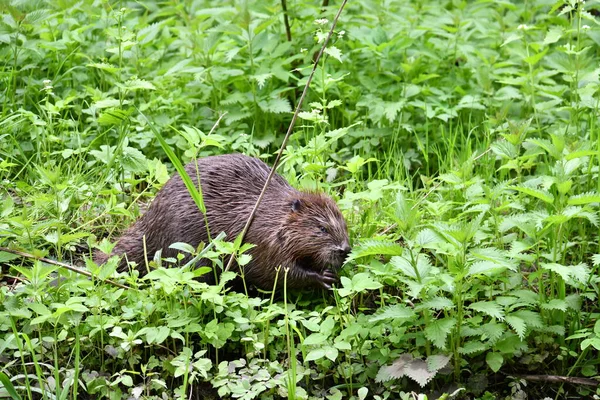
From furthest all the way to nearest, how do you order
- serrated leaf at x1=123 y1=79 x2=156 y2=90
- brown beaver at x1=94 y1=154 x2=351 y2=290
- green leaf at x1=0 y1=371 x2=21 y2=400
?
serrated leaf at x1=123 y1=79 x2=156 y2=90
brown beaver at x1=94 y1=154 x2=351 y2=290
green leaf at x1=0 y1=371 x2=21 y2=400

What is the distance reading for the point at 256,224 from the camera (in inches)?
151

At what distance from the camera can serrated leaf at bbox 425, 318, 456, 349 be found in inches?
122

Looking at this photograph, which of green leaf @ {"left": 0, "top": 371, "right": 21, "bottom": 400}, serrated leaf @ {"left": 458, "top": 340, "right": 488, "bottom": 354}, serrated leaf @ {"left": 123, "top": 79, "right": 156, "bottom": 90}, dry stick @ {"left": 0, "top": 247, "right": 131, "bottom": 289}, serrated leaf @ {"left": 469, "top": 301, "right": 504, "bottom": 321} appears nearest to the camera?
green leaf @ {"left": 0, "top": 371, "right": 21, "bottom": 400}

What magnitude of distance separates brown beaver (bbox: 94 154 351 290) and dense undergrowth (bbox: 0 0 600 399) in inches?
4.9

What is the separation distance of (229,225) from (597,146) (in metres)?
1.65

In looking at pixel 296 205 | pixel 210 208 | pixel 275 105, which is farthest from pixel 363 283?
pixel 275 105

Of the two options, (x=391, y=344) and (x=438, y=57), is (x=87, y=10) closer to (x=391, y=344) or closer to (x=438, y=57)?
(x=438, y=57)

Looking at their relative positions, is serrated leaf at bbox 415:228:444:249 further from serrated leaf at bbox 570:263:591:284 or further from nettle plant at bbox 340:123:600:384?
serrated leaf at bbox 570:263:591:284

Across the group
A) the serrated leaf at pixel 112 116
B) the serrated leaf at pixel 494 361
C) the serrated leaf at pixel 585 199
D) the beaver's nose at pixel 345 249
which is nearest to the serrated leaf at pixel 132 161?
the serrated leaf at pixel 112 116

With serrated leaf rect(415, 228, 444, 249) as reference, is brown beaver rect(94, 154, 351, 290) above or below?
below

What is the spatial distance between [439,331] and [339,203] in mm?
1061

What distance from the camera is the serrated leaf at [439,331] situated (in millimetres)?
3092

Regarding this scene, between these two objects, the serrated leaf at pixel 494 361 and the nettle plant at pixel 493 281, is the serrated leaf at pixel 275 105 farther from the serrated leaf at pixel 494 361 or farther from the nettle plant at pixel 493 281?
the serrated leaf at pixel 494 361

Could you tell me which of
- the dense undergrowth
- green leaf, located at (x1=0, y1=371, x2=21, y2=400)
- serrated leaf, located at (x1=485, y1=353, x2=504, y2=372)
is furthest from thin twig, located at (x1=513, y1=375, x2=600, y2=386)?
green leaf, located at (x1=0, y1=371, x2=21, y2=400)
